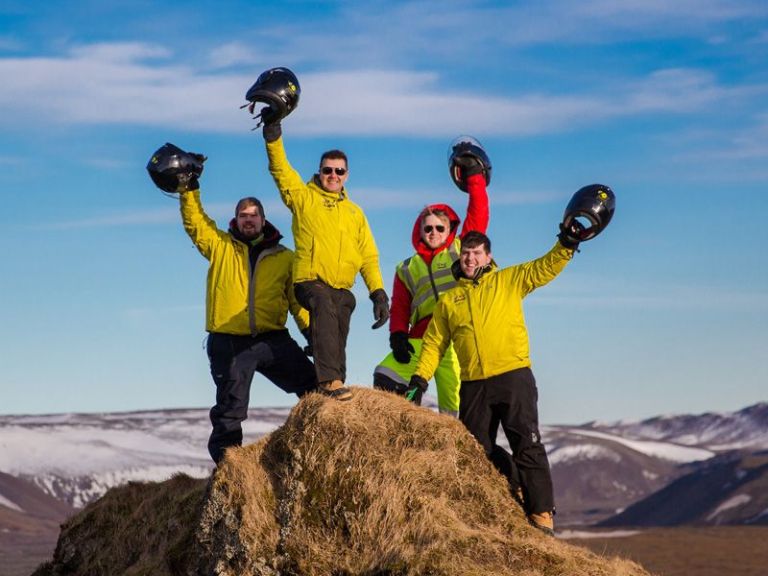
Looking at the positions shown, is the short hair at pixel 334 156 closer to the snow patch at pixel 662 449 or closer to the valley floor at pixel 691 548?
the valley floor at pixel 691 548

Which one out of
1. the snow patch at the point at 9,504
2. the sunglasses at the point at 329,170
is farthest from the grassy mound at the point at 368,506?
the snow patch at the point at 9,504

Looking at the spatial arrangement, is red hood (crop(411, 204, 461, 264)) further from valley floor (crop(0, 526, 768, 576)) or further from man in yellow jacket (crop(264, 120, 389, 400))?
valley floor (crop(0, 526, 768, 576))

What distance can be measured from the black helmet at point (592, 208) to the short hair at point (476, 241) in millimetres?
777

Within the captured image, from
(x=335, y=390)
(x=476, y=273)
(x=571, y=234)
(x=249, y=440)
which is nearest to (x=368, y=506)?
(x=335, y=390)

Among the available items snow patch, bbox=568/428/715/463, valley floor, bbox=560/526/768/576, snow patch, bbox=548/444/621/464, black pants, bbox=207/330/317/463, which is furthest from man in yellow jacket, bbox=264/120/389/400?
snow patch, bbox=568/428/715/463

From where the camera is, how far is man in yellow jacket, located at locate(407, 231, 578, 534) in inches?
435

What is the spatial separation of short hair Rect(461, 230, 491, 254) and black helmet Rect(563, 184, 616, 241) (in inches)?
30.6

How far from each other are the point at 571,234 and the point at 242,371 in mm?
3357

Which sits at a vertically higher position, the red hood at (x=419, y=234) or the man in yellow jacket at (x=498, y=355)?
the red hood at (x=419, y=234)

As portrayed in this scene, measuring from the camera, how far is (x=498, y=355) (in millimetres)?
11062

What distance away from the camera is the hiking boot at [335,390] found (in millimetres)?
10836

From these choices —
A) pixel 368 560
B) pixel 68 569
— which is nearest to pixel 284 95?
pixel 368 560

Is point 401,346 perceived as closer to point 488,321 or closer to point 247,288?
point 488,321

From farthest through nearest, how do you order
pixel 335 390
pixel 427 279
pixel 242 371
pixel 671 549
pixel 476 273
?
pixel 671 549 < pixel 427 279 < pixel 242 371 < pixel 476 273 < pixel 335 390
